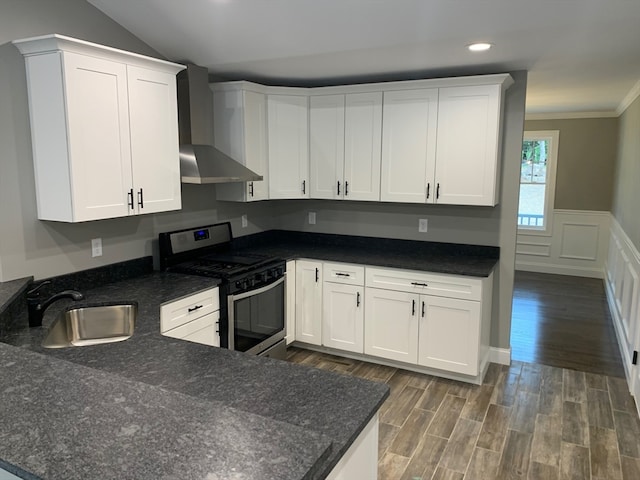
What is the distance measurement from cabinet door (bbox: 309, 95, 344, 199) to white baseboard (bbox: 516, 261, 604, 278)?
463cm

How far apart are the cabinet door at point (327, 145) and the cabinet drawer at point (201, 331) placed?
5.21 feet

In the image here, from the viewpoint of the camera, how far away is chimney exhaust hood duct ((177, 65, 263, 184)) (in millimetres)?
3280

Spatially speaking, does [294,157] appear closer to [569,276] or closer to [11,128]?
[11,128]

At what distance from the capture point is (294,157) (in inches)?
165

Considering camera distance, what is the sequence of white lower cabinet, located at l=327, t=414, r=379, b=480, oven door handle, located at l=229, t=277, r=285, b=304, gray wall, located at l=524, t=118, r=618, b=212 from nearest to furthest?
1. white lower cabinet, located at l=327, t=414, r=379, b=480
2. oven door handle, located at l=229, t=277, r=285, b=304
3. gray wall, located at l=524, t=118, r=618, b=212

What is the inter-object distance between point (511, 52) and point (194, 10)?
2018 millimetres

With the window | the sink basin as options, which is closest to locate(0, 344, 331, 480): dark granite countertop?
the sink basin

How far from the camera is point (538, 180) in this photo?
7.46 meters

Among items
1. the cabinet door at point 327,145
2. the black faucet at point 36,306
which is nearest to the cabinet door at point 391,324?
the cabinet door at point 327,145

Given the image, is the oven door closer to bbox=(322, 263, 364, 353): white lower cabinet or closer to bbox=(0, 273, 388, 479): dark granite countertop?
bbox=(322, 263, 364, 353): white lower cabinet

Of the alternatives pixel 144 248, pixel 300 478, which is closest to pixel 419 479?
pixel 300 478

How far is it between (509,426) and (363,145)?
2.36 metres

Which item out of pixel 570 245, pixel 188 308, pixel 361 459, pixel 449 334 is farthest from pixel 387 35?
pixel 570 245

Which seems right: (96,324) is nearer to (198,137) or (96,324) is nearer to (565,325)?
(198,137)
